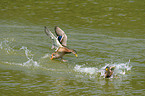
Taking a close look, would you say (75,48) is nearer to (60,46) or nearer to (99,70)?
(60,46)

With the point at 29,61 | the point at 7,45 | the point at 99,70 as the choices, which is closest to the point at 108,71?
the point at 99,70

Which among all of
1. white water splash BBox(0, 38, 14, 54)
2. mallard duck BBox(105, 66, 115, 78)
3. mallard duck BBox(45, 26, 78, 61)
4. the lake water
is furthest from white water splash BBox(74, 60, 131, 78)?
white water splash BBox(0, 38, 14, 54)

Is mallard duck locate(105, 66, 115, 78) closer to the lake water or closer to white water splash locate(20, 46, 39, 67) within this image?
the lake water

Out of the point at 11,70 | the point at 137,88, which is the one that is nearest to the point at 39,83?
the point at 11,70

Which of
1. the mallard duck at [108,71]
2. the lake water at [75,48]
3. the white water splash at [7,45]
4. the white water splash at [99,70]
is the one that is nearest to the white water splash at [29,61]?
the lake water at [75,48]

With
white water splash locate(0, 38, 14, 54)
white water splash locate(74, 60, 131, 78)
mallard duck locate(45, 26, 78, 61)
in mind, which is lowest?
white water splash locate(74, 60, 131, 78)

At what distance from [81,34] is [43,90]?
6314 mm

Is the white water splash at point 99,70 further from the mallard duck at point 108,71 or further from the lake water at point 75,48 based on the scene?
the mallard duck at point 108,71

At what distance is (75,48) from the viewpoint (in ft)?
40.7

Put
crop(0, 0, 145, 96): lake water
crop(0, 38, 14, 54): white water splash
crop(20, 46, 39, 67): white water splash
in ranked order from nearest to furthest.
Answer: crop(0, 0, 145, 96): lake water, crop(20, 46, 39, 67): white water splash, crop(0, 38, 14, 54): white water splash

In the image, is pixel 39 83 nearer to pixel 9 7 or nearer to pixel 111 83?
pixel 111 83

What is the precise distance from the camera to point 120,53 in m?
11.7

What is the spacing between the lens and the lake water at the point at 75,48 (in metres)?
8.61

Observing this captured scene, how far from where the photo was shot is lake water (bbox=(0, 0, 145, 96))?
8.61 metres
